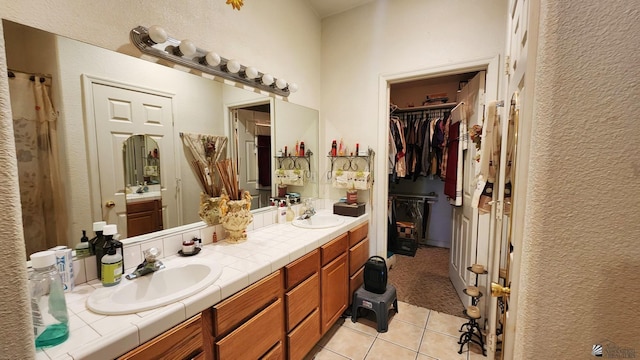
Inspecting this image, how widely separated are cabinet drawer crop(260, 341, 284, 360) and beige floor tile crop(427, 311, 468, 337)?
1315 millimetres

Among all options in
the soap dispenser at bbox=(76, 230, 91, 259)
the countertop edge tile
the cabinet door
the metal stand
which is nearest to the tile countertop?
the countertop edge tile

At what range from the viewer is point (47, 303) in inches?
31.9

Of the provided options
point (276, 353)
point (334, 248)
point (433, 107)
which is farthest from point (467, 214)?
point (276, 353)

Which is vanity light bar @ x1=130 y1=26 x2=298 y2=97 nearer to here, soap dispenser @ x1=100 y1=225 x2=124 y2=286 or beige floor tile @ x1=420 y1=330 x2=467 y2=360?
soap dispenser @ x1=100 y1=225 x2=124 y2=286

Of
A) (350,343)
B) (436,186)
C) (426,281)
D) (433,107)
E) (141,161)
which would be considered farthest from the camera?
(436,186)

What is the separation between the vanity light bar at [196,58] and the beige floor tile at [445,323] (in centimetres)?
240

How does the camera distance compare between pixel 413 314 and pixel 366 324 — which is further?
pixel 413 314

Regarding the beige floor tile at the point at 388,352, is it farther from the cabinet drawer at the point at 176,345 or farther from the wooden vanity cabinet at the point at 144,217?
the wooden vanity cabinet at the point at 144,217

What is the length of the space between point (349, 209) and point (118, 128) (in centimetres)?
182

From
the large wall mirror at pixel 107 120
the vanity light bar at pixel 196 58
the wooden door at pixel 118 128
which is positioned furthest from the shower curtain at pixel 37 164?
the vanity light bar at pixel 196 58

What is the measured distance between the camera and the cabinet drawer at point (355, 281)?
7.23 ft

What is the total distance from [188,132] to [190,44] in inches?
19.6

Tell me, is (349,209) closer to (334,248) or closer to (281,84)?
(334,248)

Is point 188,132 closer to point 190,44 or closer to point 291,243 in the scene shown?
point 190,44
